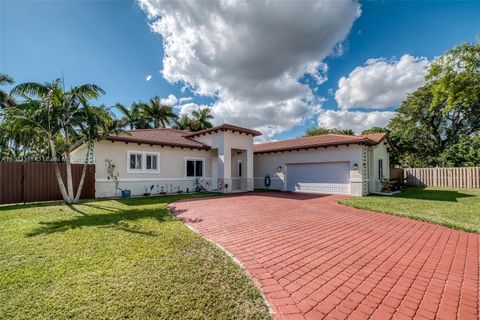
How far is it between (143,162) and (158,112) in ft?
73.8

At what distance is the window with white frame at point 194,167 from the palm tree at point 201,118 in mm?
19352

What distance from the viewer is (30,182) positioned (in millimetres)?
11375

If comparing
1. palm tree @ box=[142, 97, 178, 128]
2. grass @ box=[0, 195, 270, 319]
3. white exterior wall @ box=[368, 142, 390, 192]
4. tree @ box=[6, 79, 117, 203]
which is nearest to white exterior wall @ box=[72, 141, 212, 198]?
tree @ box=[6, 79, 117, 203]

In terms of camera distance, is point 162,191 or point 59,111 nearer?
point 59,111

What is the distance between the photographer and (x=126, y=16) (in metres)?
10.8

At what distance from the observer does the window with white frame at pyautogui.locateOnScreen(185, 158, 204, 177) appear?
55.7 ft

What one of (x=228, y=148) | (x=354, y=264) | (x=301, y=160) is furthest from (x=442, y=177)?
(x=354, y=264)

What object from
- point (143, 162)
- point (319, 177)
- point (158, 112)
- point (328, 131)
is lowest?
point (319, 177)

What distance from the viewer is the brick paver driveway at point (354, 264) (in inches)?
116

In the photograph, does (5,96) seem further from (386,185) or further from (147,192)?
(386,185)

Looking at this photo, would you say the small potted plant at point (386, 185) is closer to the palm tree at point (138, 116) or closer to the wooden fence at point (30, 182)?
the wooden fence at point (30, 182)

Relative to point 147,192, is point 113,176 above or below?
above

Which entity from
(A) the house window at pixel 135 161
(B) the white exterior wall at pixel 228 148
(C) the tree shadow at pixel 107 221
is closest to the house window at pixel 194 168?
(B) the white exterior wall at pixel 228 148

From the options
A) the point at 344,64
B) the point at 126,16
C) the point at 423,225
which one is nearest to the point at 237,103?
the point at 344,64
